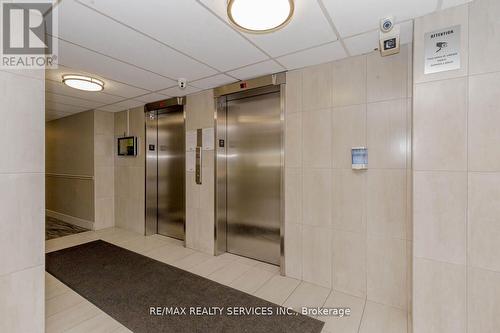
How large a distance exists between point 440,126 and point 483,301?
122cm

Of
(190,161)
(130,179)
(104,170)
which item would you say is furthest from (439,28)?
(104,170)

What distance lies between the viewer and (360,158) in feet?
7.48

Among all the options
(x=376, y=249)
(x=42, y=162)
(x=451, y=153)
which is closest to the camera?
(x=42, y=162)

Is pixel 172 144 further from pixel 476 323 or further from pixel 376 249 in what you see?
pixel 476 323

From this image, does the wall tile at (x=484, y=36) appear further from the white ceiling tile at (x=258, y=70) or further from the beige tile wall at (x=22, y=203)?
the beige tile wall at (x=22, y=203)

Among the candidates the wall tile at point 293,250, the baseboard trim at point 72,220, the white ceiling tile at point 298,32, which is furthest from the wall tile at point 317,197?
the baseboard trim at point 72,220

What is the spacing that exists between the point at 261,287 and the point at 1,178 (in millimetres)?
2361

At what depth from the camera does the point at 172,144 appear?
4.21 metres

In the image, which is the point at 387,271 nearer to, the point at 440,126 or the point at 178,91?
the point at 440,126

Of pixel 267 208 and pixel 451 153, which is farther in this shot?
pixel 267 208

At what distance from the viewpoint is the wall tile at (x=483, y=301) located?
1528mm

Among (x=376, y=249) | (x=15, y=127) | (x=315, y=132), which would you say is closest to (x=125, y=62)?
(x=15, y=127)

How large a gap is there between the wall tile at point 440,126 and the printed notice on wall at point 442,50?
0.11 m

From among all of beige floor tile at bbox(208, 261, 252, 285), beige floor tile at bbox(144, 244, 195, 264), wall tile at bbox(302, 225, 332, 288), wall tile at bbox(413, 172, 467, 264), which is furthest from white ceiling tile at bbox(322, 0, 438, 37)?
beige floor tile at bbox(144, 244, 195, 264)
